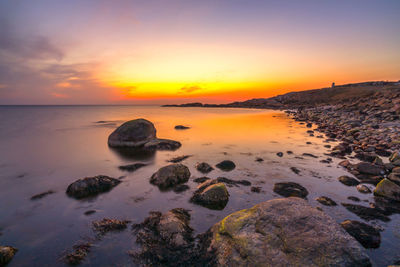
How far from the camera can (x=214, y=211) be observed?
20.1 feet

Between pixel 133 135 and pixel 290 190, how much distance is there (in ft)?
41.8

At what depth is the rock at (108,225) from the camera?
17.5 feet

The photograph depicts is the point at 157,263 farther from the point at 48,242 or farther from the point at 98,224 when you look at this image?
the point at 48,242

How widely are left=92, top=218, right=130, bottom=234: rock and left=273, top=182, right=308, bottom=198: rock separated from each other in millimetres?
5745

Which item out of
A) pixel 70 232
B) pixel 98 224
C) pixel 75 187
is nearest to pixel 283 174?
pixel 98 224

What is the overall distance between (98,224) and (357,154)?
47.6 ft

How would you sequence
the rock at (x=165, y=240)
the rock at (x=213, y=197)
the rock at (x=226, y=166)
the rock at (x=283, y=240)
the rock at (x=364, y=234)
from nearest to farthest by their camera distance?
the rock at (x=283, y=240), the rock at (x=165, y=240), the rock at (x=364, y=234), the rock at (x=213, y=197), the rock at (x=226, y=166)

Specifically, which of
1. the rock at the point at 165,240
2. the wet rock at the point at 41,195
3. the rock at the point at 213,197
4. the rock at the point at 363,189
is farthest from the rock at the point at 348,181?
the wet rock at the point at 41,195

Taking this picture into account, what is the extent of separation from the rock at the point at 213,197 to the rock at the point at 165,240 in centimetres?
91

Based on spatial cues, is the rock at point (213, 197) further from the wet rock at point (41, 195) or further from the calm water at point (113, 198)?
the wet rock at point (41, 195)

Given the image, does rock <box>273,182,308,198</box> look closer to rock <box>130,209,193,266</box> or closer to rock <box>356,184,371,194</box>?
rock <box>356,184,371,194</box>

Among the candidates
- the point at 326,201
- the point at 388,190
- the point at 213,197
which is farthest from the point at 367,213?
the point at 213,197

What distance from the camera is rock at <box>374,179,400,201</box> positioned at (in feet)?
21.3

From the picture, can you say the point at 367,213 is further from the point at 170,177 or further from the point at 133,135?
the point at 133,135
